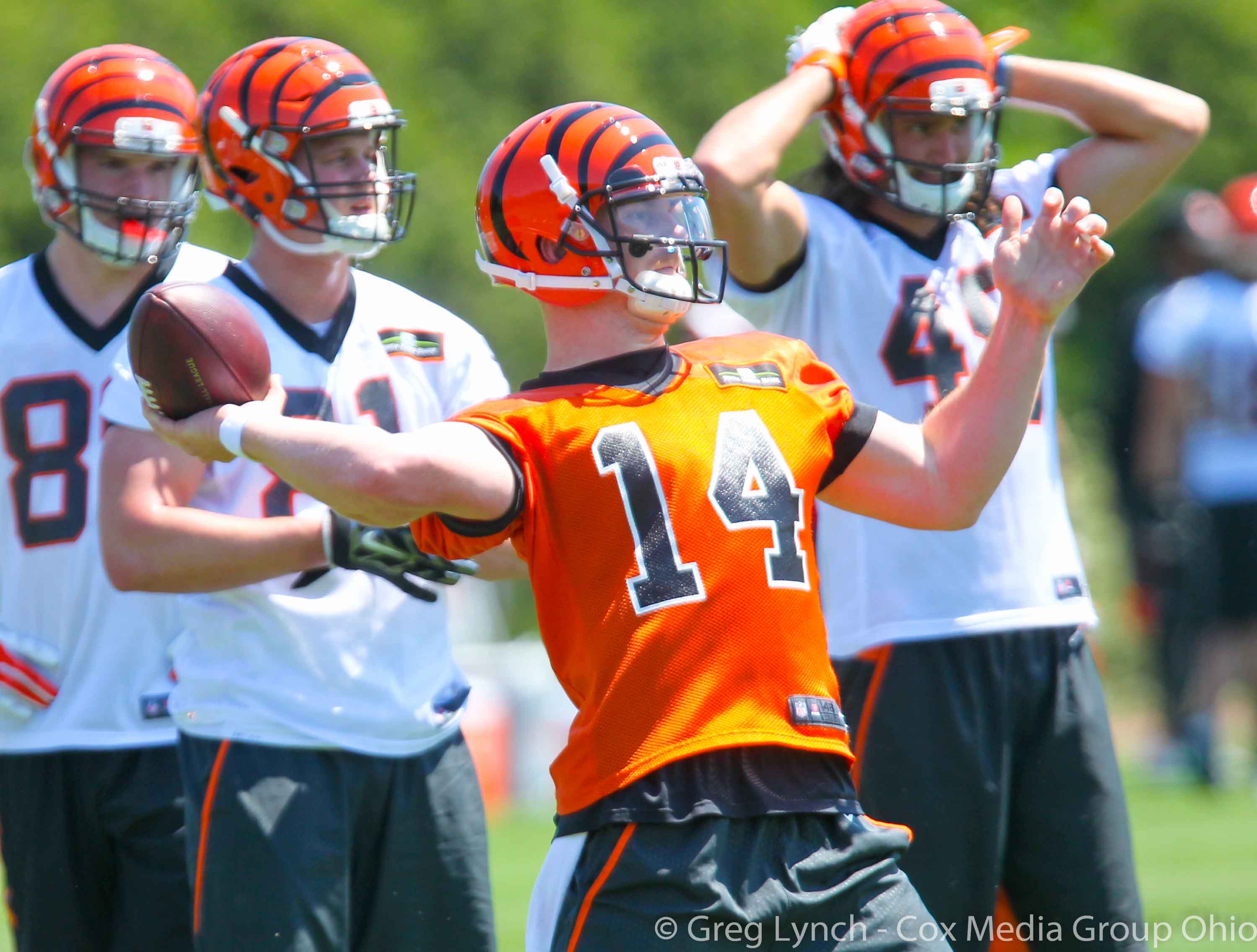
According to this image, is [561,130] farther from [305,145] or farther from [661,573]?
[305,145]

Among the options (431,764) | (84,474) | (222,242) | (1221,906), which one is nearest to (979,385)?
(431,764)

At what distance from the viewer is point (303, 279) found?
12.3 ft

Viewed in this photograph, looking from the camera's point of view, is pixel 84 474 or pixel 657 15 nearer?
pixel 84 474

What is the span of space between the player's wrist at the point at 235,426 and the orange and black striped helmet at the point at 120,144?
1463mm

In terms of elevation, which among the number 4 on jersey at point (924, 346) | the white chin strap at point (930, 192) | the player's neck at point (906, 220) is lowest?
the number 4 on jersey at point (924, 346)

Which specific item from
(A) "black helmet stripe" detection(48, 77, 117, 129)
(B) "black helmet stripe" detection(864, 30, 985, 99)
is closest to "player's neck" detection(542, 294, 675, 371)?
(B) "black helmet stripe" detection(864, 30, 985, 99)

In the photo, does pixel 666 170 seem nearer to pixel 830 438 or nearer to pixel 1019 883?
pixel 830 438

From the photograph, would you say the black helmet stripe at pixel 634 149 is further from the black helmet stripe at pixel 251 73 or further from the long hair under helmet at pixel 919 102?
the black helmet stripe at pixel 251 73

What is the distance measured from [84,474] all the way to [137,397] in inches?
25.5

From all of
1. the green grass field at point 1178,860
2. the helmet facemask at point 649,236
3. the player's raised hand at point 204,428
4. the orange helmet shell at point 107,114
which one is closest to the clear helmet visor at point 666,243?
the helmet facemask at point 649,236

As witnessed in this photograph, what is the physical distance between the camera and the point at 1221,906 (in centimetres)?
615

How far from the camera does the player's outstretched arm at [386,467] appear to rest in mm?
2654

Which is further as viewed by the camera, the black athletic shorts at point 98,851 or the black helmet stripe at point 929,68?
the black athletic shorts at point 98,851

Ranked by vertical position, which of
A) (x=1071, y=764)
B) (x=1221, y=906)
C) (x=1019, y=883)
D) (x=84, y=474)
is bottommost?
(x=1221, y=906)
